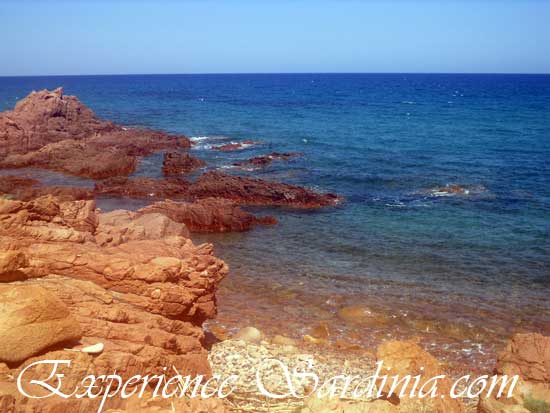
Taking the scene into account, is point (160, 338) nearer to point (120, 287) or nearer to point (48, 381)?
point (120, 287)

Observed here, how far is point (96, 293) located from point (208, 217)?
58.2ft

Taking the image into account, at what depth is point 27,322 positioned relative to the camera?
7848mm

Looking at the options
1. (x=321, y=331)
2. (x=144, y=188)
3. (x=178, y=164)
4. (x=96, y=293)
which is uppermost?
(x=96, y=293)

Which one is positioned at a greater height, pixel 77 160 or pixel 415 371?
pixel 415 371

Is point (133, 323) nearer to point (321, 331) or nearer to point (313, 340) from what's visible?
point (313, 340)

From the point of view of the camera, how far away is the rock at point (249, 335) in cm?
1507

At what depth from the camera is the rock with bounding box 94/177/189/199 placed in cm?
3353

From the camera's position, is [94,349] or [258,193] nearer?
[94,349]

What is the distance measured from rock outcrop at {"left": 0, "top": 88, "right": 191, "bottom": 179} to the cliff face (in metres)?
28.0

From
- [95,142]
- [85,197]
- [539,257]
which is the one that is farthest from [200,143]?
[539,257]

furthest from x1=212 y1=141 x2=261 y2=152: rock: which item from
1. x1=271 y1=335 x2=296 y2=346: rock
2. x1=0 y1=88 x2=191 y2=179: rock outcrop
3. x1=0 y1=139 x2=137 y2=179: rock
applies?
x1=271 y1=335 x2=296 y2=346: rock

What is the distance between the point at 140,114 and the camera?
82.3 metres

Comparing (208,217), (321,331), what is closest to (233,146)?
(208,217)

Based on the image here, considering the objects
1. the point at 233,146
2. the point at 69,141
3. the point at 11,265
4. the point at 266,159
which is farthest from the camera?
the point at 233,146
